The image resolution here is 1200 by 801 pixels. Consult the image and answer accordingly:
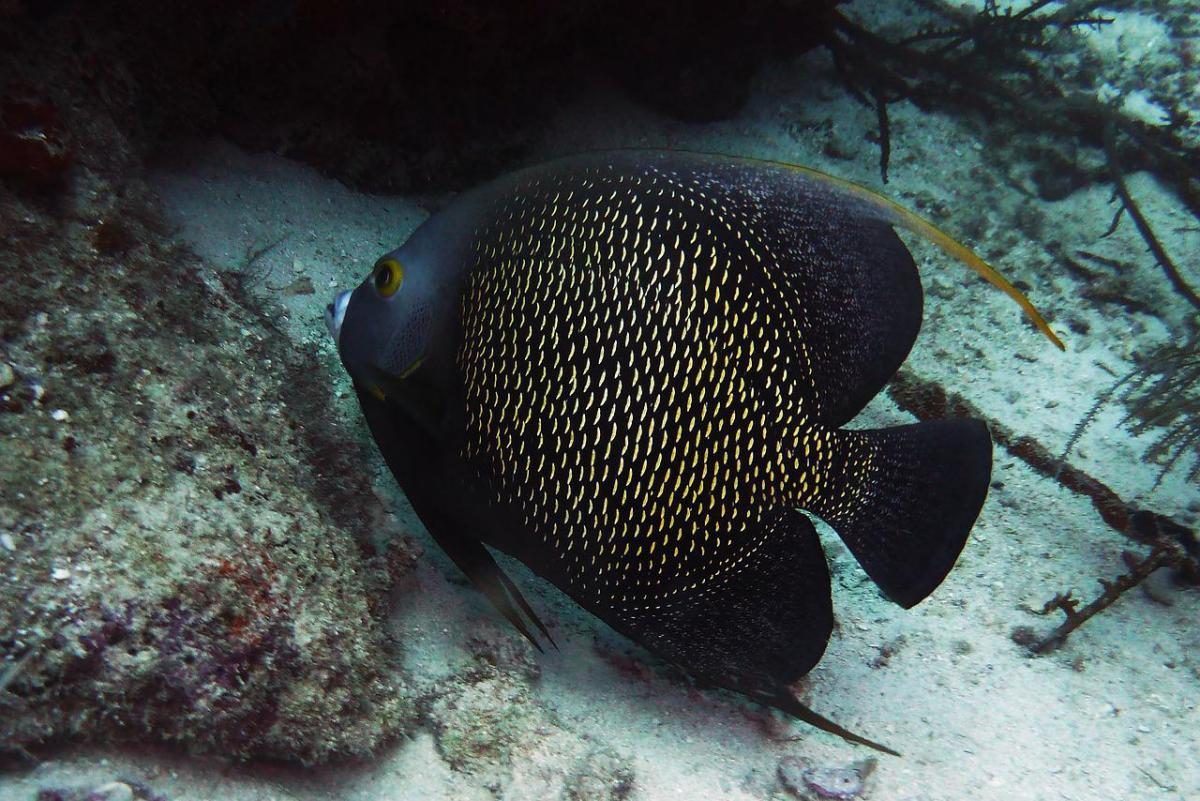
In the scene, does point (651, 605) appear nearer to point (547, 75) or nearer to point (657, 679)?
point (657, 679)

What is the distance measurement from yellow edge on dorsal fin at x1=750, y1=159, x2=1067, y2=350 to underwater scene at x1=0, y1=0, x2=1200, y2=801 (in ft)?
0.04

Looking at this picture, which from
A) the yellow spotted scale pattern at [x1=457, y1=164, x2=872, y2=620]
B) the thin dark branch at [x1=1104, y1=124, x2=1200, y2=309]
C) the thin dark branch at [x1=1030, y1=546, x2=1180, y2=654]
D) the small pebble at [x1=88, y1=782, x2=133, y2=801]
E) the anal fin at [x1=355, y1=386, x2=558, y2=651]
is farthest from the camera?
the thin dark branch at [x1=1104, y1=124, x2=1200, y2=309]

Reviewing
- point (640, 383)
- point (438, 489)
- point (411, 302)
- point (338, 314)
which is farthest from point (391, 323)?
point (640, 383)

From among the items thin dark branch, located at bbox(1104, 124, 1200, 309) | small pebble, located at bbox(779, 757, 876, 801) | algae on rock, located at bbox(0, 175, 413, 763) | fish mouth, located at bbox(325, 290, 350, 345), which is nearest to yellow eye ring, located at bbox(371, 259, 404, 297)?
fish mouth, located at bbox(325, 290, 350, 345)

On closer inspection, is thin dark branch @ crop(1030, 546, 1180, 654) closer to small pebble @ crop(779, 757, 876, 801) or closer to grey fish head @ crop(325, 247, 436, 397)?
small pebble @ crop(779, 757, 876, 801)

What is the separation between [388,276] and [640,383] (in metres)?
0.70

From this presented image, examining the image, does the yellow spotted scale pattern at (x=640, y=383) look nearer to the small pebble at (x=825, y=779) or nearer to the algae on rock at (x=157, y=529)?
the algae on rock at (x=157, y=529)

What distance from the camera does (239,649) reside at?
5.00 feet

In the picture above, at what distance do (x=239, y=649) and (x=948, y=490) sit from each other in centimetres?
169

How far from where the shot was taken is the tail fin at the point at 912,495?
5.87 ft

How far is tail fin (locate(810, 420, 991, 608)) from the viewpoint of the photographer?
179 cm

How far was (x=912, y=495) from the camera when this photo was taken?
5.94 feet

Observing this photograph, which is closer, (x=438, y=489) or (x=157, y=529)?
(x=157, y=529)

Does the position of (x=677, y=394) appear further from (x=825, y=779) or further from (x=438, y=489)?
(x=825, y=779)
